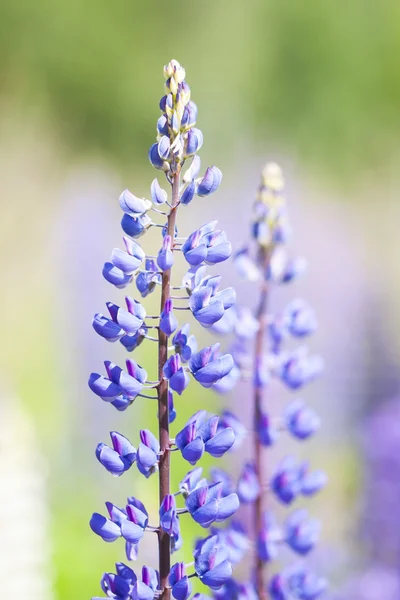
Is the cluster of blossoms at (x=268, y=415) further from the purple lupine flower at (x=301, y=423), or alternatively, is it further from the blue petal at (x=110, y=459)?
the blue petal at (x=110, y=459)

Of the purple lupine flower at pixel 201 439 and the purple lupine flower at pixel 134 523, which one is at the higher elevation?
the purple lupine flower at pixel 201 439

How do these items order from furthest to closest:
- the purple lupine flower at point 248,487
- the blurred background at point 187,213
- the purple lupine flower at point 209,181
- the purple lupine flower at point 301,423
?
the blurred background at point 187,213, the purple lupine flower at point 301,423, the purple lupine flower at point 248,487, the purple lupine flower at point 209,181

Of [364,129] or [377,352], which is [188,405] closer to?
[377,352]

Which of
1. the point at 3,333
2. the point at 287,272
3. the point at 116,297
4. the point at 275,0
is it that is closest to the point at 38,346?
the point at 3,333

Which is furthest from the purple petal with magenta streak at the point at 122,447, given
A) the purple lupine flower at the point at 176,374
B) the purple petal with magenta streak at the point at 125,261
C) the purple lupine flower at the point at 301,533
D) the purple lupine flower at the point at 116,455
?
the purple lupine flower at the point at 301,533

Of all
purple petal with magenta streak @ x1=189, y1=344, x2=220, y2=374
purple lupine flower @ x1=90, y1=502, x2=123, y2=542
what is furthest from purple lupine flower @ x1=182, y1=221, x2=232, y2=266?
purple lupine flower @ x1=90, y1=502, x2=123, y2=542

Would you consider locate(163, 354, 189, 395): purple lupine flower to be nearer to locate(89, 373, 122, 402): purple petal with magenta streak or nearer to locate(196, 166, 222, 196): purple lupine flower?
locate(89, 373, 122, 402): purple petal with magenta streak

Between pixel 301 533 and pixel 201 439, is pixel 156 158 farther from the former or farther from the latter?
pixel 301 533
